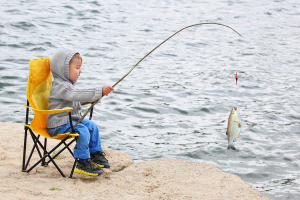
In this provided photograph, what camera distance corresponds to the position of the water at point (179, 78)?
5.75m

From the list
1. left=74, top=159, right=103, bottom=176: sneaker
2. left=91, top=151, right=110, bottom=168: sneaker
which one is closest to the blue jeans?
left=74, top=159, right=103, bottom=176: sneaker

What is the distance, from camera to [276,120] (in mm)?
7145

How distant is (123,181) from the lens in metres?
4.16

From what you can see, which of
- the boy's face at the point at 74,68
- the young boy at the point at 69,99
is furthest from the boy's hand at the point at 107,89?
the boy's face at the point at 74,68

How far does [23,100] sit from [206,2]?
17.4 meters

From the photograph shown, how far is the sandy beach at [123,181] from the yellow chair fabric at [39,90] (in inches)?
20.0

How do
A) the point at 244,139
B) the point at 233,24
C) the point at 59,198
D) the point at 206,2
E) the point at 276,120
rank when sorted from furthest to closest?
1. the point at 206,2
2. the point at 233,24
3. the point at 276,120
4. the point at 244,139
5. the point at 59,198

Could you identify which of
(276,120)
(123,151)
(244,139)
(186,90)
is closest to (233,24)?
(186,90)

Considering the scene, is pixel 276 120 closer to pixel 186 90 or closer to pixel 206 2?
pixel 186 90

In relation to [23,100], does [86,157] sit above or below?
above

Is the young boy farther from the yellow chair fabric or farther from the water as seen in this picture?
the water

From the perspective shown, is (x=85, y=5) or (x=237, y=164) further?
(x=85, y=5)

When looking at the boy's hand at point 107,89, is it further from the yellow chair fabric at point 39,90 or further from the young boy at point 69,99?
the yellow chair fabric at point 39,90

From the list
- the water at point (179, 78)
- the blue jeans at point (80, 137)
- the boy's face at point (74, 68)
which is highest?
the boy's face at point (74, 68)
